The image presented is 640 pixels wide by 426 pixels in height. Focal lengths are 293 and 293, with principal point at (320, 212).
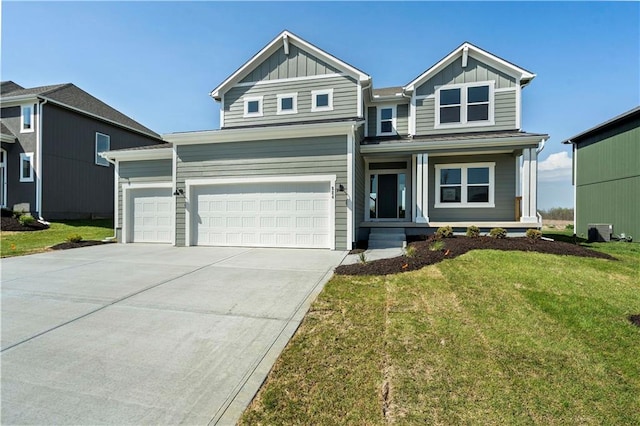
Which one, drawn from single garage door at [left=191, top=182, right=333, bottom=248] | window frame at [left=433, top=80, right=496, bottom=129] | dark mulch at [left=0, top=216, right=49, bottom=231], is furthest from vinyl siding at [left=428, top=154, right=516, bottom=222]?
dark mulch at [left=0, top=216, right=49, bottom=231]

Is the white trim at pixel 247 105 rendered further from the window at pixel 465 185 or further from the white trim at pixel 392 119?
the window at pixel 465 185

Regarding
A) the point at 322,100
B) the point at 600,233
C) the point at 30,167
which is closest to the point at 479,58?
the point at 322,100

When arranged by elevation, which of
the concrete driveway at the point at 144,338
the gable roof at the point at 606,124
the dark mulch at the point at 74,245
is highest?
the gable roof at the point at 606,124

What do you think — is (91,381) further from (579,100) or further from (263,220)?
(579,100)

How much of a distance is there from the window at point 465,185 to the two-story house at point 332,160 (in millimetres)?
40

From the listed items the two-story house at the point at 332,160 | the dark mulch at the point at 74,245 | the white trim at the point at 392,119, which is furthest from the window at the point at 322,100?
the dark mulch at the point at 74,245

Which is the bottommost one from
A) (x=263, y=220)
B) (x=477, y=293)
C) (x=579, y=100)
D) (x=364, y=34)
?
(x=477, y=293)

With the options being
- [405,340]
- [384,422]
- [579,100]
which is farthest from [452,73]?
[384,422]

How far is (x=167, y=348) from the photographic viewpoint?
3312mm

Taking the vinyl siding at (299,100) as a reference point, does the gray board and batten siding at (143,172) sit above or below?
below

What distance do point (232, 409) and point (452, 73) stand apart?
14.0m

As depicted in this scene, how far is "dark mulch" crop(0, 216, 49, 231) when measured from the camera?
1373 centimetres

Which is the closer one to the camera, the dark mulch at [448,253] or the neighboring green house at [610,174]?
the dark mulch at [448,253]

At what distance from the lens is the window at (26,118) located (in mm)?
16109
